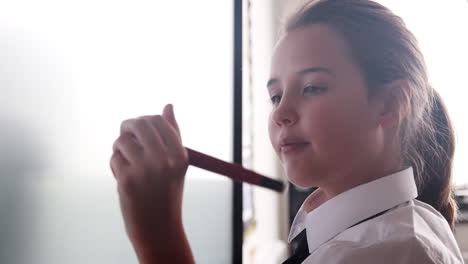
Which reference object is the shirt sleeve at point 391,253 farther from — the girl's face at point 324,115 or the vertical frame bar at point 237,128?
the vertical frame bar at point 237,128

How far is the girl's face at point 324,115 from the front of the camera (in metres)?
0.27

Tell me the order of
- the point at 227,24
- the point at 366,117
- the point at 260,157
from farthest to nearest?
the point at 260,157 → the point at 227,24 → the point at 366,117

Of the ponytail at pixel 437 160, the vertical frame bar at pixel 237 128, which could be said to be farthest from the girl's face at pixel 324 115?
the vertical frame bar at pixel 237 128

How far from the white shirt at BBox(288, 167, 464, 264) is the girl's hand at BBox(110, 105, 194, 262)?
9 cm

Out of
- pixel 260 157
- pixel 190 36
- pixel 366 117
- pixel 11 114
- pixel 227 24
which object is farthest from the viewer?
pixel 260 157

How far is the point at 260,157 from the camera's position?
98cm

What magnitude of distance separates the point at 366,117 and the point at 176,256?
0.17m

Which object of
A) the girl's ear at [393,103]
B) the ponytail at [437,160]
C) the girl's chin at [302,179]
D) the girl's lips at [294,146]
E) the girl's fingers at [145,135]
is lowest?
the ponytail at [437,160]

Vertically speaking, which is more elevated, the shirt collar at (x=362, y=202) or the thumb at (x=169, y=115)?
the thumb at (x=169, y=115)

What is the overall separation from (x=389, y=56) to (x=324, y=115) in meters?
0.08

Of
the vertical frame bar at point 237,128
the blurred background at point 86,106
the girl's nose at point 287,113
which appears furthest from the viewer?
the vertical frame bar at point 237,128

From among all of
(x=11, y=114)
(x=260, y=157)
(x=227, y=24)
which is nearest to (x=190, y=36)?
(x=227, y=24)

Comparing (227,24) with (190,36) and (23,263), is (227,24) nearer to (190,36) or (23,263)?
(190,36)

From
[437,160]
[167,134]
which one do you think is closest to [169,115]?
[167,134]
